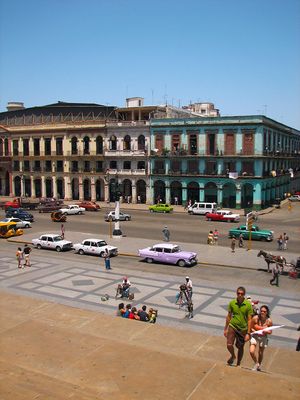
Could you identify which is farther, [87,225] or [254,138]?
[254,138]

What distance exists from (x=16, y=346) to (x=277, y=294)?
15376mm

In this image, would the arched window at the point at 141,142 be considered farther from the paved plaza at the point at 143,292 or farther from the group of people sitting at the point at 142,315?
the group of people sitting at the point at 142,315

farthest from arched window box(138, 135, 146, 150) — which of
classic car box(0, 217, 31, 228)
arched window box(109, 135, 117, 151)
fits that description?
classic car box(0, 217, 31, 228)

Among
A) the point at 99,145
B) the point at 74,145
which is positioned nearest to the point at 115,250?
the point at 99,145

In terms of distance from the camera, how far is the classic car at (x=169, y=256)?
1253 inches

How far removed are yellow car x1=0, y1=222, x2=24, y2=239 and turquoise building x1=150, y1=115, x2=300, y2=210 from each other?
28.9 metres

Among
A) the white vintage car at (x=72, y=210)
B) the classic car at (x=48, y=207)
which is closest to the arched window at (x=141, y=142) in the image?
the white vintage car at (x=72, y=210)

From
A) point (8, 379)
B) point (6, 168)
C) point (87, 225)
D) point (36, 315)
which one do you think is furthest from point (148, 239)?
point (6, 168)

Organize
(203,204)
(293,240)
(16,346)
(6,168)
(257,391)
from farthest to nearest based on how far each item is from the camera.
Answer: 1. (6,168)
2. (203,204)
3. (293,240)
4. (16,346)
5. (257,391)

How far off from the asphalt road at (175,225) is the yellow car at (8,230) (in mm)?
3111

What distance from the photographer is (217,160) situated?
6431 centimetres

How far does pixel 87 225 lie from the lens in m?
51.8

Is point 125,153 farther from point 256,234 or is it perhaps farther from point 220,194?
point 256,234

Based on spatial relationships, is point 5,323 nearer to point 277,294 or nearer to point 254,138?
point 277,294
